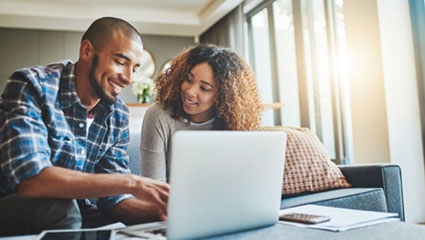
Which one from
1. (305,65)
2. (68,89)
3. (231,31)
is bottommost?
(68,89)

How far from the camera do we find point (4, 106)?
98 centimetres

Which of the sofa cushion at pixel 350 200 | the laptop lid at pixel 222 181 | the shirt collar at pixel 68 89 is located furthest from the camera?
the sofa cushion at pixel 350 200

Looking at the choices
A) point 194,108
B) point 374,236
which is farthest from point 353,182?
point 374,236

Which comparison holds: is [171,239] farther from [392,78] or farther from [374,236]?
[392,78]

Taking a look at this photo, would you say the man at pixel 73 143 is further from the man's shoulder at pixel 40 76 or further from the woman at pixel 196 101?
the woman at pixel 196 101

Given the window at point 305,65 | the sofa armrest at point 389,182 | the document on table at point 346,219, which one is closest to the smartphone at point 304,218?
the document on table at point 346,219

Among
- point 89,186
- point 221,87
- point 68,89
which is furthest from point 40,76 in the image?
point 221,87

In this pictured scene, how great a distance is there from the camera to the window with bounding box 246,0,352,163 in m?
3.32

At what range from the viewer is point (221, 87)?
163 centimetres

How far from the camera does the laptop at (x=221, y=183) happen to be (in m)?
0.74

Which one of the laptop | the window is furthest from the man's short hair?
the window

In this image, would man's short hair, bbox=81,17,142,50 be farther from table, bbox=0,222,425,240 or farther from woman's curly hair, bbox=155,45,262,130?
table, bbox=0,222,425,240

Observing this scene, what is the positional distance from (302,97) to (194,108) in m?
2.37

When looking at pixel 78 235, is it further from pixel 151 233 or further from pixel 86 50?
pixel 86 50
